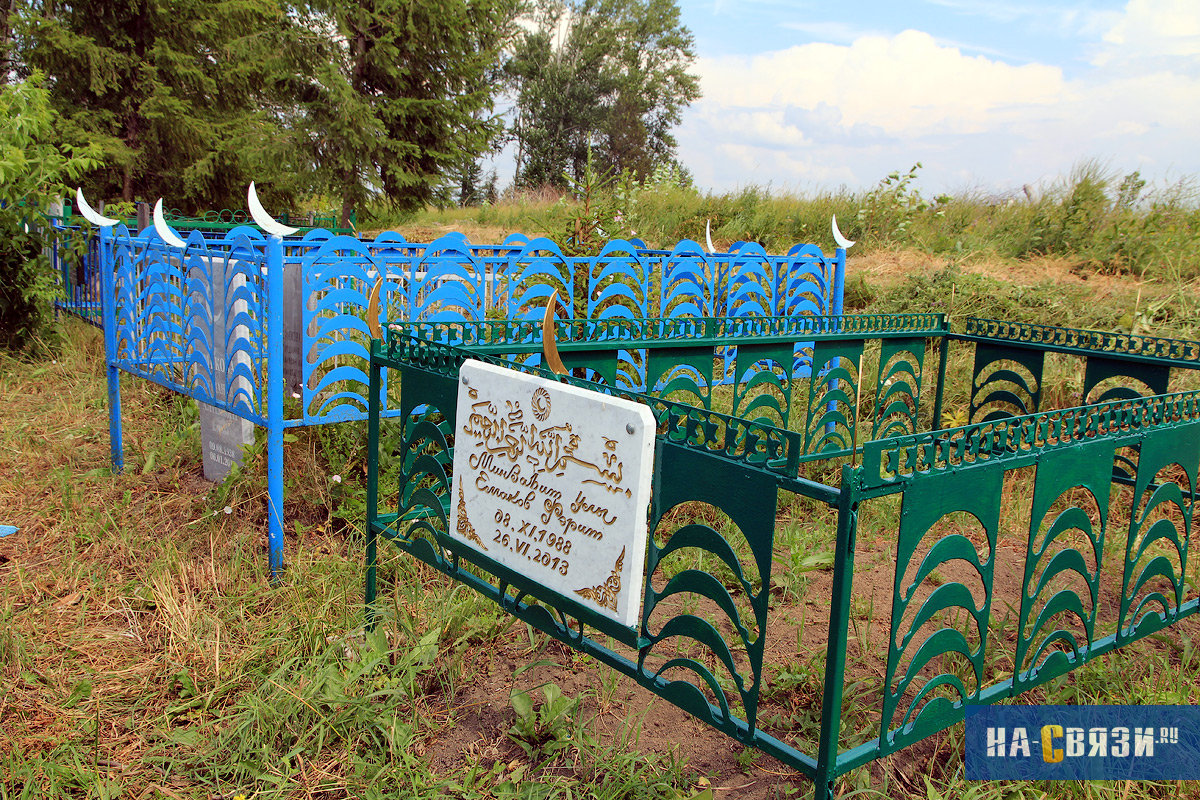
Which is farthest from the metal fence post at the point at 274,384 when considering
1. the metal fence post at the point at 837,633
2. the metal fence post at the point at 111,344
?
the metal fence post at the point at 837,633

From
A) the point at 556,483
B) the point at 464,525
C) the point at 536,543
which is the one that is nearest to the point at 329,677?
the point at 464,525

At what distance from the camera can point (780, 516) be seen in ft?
16.1

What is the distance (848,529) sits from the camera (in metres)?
1.75

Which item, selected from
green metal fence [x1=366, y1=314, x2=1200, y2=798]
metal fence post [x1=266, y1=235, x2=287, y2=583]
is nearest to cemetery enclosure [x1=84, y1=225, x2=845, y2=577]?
metal fence post [x1=266, y1=235, x2=287, y2=583]

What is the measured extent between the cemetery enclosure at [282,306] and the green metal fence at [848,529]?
52cm

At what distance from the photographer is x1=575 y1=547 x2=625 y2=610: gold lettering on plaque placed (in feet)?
7.27

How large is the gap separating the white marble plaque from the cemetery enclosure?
173 cm

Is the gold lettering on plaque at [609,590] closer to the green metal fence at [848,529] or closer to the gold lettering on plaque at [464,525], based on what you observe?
the green metal fence at [848,529]

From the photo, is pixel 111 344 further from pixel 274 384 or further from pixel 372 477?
pixel 372 477

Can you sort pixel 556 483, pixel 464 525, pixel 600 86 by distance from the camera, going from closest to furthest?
pixel 556 483 → pixel 464 525 → pixel 600 86

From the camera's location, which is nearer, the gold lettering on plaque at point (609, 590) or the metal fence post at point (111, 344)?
the gold lettering on plaque at point (609, 590)

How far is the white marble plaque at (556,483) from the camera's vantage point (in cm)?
218

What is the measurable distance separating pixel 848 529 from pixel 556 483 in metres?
0.89

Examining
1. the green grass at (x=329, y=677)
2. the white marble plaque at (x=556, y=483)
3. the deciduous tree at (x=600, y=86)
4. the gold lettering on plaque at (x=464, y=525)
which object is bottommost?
the green grass at (x=329, y=677)
